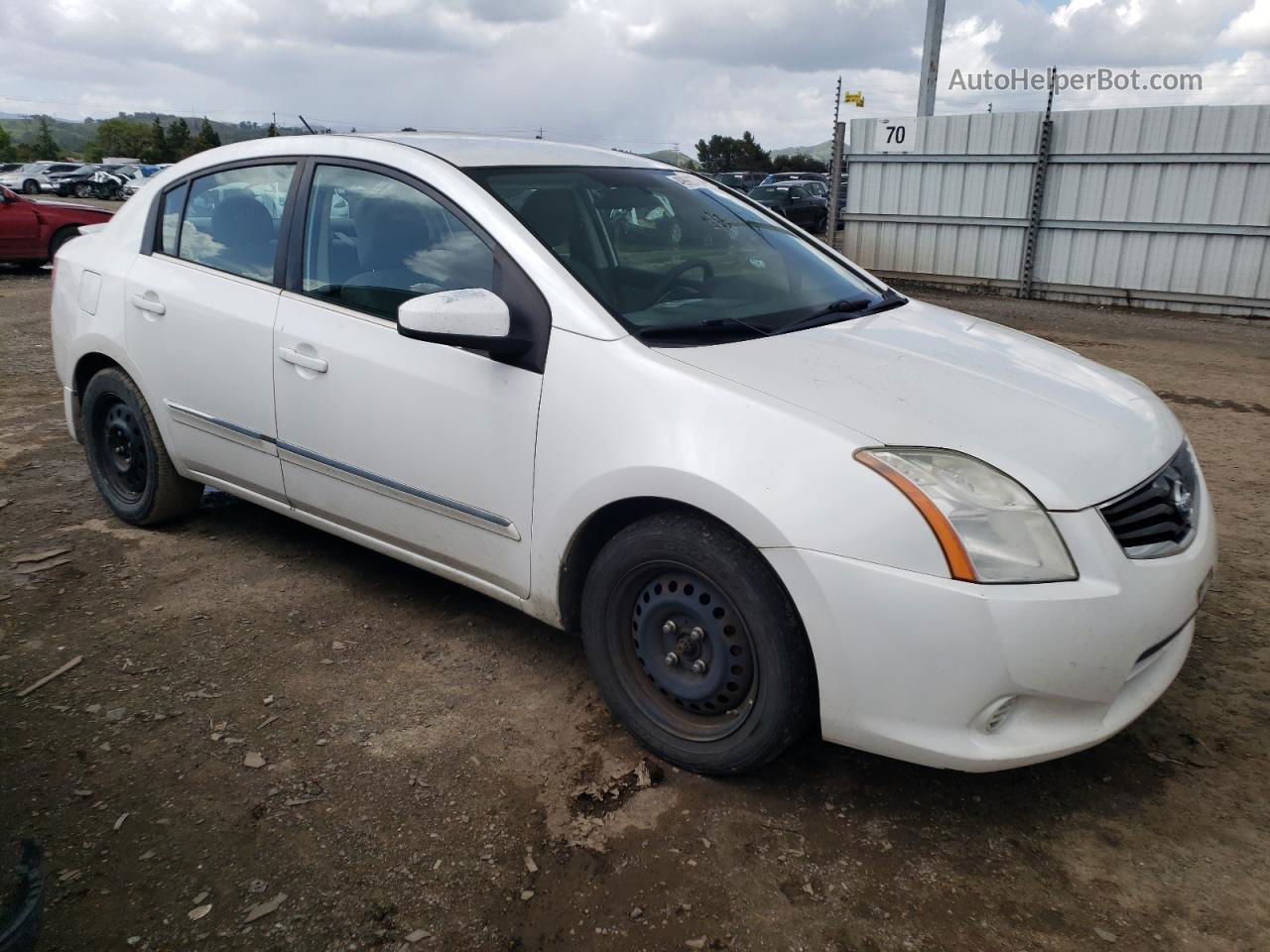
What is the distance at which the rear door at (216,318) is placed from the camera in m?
3.48

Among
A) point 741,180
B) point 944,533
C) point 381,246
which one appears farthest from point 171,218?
point 741,180

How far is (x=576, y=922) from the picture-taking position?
214cm

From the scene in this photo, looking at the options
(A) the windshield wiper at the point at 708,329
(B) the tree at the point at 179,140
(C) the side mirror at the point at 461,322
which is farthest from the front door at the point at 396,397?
(B) the tree at the point at 179,140

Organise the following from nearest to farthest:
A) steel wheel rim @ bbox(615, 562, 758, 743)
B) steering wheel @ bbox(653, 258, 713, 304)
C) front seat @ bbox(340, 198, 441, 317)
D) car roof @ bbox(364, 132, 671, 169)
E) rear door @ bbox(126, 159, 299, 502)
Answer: steel wheel rim @ bbox(615, 562, 758, 743) → steering wheel @ bbox(653, 258, 713, 304) → front seat @ bbox(340, 198, 441, 317) → car roof @ bbox(364, 132, 671, 169) → rear door @ bbox(126, 159, 299, 502)

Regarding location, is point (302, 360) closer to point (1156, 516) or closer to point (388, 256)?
point (388, 256)

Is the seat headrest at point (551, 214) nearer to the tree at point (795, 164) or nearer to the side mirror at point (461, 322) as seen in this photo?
the side mirror at point (461, 322)

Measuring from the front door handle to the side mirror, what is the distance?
0.62 meters

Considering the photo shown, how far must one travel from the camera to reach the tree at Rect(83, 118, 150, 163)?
285 feet

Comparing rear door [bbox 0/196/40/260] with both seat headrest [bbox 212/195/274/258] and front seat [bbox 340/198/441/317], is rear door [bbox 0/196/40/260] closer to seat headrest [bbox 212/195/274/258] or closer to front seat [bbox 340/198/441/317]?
seat headrest [bbox 212/195/274/258]

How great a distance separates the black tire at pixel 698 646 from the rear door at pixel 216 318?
5.02ft

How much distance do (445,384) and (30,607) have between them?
1.95 metres

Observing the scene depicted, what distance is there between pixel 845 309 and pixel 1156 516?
1195mm

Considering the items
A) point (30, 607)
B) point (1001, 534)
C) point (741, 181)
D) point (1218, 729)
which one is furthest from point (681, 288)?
point (741, 181)

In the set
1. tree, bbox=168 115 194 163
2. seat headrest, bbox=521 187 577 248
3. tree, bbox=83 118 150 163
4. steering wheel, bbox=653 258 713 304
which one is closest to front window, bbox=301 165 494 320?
A: seat headrest, bbox=521 187 577 248
